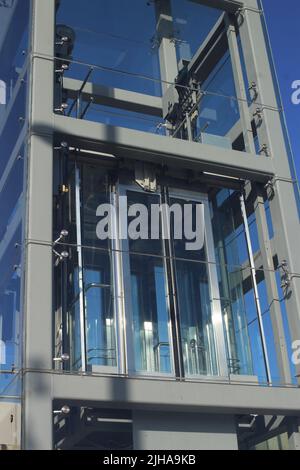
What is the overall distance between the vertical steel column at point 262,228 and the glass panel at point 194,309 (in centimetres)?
102

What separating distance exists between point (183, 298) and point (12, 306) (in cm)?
241

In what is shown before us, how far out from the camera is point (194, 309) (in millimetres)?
9781

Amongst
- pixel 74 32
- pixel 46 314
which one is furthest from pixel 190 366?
pixel 74 32

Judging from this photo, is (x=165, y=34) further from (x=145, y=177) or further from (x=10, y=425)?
(x=10, y=425)

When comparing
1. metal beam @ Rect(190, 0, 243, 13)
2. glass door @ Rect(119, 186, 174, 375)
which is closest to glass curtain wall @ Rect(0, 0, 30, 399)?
glass door @ Rect(119, 186, 174, 375)

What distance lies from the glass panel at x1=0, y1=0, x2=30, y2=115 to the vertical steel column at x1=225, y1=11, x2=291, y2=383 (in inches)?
145

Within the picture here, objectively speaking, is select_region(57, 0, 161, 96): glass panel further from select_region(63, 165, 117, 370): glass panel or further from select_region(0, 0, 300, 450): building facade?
select_region(63, 165, 117, 370): glass panel

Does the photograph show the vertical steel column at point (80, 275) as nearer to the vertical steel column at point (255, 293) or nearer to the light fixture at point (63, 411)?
the light fixture at point (63, 411)

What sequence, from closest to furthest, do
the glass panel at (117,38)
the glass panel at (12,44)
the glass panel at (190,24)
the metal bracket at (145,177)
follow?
1. the metal bracket at (145,177)
2. the glass panel at (12,44)
3. the glass panel at (117,38)
4. the glass panel at (190,24)

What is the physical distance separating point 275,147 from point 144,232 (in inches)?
112

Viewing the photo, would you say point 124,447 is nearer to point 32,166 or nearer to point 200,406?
point 200,406

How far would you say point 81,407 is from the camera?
859cm

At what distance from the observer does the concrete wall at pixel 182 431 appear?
8.69 metres

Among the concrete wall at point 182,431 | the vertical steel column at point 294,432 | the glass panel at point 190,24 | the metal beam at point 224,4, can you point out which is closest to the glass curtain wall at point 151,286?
the concrete wall at point 182,431
